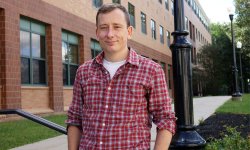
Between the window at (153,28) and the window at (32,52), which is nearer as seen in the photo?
the window at (32,52)

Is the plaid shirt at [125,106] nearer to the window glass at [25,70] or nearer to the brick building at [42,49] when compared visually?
the brick building at [42,49]

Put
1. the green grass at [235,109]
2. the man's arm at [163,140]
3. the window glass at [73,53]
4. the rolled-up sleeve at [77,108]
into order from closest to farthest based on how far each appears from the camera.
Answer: the man's arm at [163,140], the rolled-up sleeve at [77,108], the green grass at [235,109], the window glass at [73,53]

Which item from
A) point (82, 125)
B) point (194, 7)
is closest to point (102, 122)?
point (82, 125)

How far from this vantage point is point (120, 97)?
90.9 inches

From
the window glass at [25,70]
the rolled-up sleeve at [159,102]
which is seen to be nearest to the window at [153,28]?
the window glass at [25,70]

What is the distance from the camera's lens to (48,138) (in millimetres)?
9156

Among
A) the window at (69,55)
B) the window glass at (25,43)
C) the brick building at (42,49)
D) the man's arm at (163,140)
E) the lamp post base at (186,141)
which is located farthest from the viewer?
the window at (69,55)

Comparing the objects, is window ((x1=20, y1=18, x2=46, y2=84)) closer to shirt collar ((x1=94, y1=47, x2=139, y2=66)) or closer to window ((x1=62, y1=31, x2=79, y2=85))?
window ((x1=62, y1=31, x2=79, y2=85))

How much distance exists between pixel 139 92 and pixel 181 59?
2.22 metres

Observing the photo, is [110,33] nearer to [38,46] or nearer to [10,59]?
[10,59]

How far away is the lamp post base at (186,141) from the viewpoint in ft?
14.1

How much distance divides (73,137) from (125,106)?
1.39 ft

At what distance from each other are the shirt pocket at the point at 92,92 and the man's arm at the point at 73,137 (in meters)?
0.19

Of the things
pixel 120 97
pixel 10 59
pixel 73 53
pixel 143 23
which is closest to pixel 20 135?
pixel 10 59
